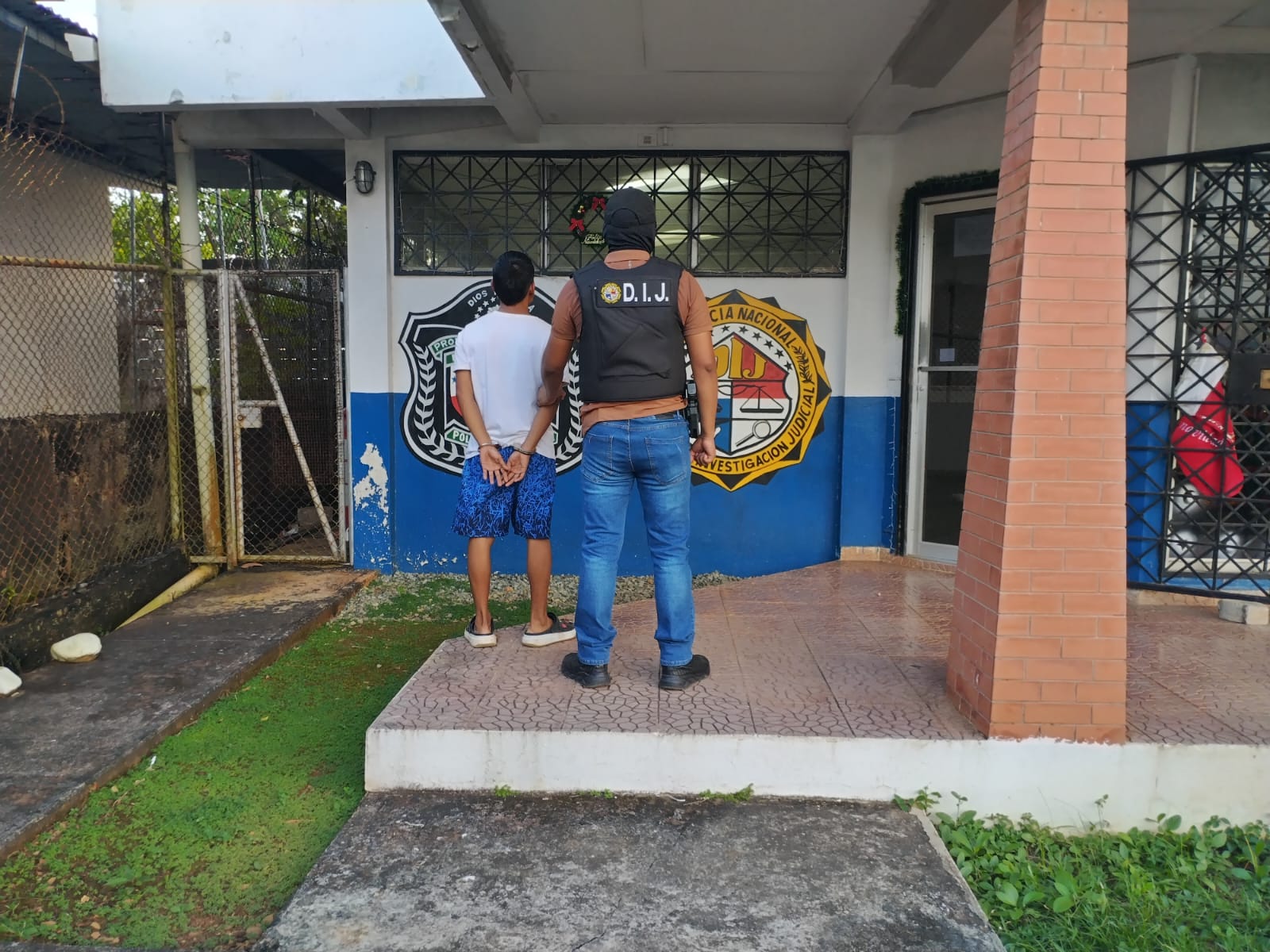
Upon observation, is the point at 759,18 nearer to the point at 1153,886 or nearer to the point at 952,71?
the point at 952,71

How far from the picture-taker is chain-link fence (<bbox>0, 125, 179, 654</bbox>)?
4.80 m

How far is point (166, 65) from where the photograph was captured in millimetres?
5223

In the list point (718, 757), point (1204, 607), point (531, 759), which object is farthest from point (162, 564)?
point (1204, 607)

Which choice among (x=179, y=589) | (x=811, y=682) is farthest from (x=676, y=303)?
(x=179, y=589)

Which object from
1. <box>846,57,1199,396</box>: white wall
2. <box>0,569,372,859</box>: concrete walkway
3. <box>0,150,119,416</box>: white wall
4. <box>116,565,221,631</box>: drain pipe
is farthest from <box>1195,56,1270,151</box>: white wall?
<box>0,150,119,416</box>: white wall

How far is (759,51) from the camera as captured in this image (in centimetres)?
440

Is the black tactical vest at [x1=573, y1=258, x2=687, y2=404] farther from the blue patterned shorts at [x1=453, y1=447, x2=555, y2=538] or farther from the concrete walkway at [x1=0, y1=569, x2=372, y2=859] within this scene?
the concrete walkway at [x1=0, y1=569, x2=372, y2=859]

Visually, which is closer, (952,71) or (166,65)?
(952,71)

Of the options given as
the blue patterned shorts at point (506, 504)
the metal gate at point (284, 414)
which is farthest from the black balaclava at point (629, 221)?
the metal gate at point (284, 414)

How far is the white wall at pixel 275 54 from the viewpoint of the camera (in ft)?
16.5

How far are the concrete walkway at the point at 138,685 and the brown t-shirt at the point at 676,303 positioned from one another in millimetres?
2252

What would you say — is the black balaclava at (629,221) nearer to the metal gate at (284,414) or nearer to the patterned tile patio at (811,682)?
the patterned tile patio at (811,682)

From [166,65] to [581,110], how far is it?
2553 mm

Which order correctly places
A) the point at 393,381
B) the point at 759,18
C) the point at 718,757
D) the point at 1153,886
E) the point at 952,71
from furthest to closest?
1. the point at 393,381
2. the point at 952,71
3. the point at 759,18
4. the point at 718,757
5. the point at 1153,886
